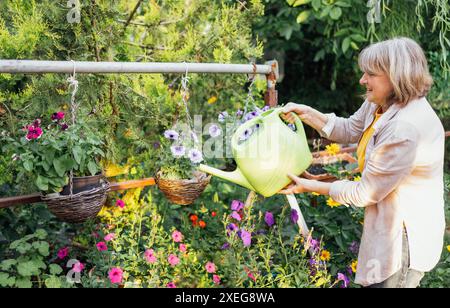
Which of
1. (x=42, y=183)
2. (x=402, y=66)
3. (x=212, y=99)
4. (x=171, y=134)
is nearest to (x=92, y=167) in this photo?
(x=42, y=183)

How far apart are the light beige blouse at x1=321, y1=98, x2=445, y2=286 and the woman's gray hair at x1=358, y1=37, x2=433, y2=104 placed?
44 millimetres

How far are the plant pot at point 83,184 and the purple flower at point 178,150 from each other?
12.4 inches

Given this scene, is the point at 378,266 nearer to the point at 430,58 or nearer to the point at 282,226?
the point at 282,226

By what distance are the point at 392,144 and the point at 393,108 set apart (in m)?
0.14

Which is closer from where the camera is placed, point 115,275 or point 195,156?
point 115,275

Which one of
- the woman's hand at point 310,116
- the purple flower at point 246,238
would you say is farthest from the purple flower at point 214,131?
the purple flower at point 246,238

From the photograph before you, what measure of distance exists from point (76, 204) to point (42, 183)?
133 mm

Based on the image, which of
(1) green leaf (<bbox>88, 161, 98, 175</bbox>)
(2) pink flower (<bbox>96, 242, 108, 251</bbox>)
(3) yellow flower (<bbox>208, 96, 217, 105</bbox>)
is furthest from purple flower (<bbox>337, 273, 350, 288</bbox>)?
(3) yellow flower (<bbox>208, 96, 217, 105</bbox>)

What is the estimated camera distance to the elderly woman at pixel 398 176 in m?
1.54

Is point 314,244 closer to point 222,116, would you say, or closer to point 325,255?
point 325,255

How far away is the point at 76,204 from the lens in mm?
1771

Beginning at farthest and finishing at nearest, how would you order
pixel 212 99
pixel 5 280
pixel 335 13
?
1. pixel 212 99
2. pixel 335 13
3. pixel 5 280

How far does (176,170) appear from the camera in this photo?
2.07 metres
